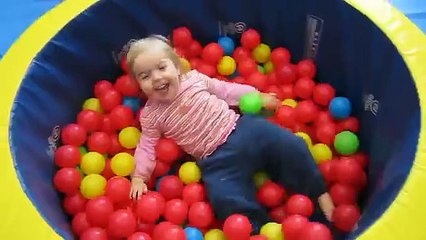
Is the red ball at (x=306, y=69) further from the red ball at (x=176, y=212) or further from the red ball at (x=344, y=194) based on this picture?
the red ball at (x=176, y=212)

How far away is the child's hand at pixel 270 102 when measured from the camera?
1.43 meters

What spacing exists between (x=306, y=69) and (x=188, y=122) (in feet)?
1.12

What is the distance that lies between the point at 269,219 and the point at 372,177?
22 cm

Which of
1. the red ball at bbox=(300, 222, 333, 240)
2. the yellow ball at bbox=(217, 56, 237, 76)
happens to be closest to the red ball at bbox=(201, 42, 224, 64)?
the yellow ball at bbox=(217, 56, 237, 76)

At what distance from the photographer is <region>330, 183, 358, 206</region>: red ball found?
4.19 feet

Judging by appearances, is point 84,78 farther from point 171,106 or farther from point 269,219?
point 269,219

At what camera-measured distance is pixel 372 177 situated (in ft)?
4.21

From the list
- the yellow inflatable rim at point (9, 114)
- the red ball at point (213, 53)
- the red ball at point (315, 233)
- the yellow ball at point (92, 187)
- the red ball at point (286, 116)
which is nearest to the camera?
the yellow inflatable rim at point (9, 114)

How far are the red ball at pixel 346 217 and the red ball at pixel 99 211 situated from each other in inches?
17.4

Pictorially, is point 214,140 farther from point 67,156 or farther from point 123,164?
point 67,156

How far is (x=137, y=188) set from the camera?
1317 millimetres

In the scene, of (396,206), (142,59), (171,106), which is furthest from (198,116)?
(396,206)

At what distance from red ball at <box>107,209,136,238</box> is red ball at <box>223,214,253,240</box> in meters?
0.18

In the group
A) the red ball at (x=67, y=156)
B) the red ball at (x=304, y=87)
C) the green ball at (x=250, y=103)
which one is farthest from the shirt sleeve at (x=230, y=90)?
the red ball at (x=67, y=156)
